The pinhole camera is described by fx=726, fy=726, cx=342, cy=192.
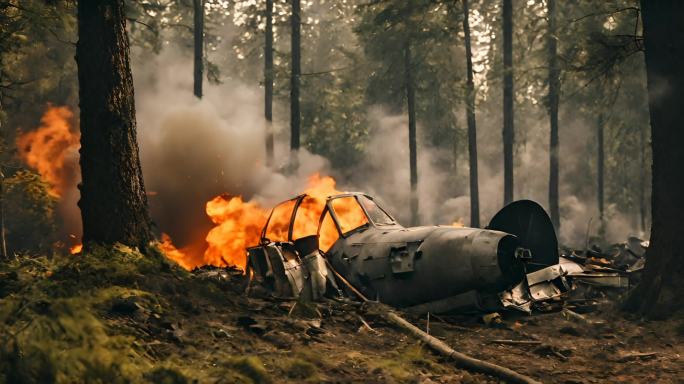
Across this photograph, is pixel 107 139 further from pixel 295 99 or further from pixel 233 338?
pixel 295 99

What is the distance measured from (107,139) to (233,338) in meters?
3.17

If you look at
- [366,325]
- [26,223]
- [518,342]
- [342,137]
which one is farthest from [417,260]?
[342,137]

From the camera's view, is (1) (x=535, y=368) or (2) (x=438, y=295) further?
(2) (x=438, y=295)

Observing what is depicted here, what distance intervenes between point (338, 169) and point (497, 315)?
32.4m

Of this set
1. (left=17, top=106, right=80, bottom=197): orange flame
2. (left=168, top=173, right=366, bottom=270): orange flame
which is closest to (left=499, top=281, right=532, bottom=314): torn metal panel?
(left=168, top=173, right=366, bottom=270): orange flame

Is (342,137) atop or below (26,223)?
atop

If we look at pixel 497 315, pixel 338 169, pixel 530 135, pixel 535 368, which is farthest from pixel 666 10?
pixel 530 135

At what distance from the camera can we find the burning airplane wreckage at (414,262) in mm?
10227

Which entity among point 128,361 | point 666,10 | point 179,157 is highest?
point 666,10

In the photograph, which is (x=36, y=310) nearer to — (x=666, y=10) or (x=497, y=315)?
(x=497, y=315)

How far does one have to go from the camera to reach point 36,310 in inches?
257

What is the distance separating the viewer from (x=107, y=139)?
8.98 metres

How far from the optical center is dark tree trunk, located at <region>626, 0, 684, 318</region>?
1030 cm

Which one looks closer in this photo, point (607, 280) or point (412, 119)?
point (607, 280)
